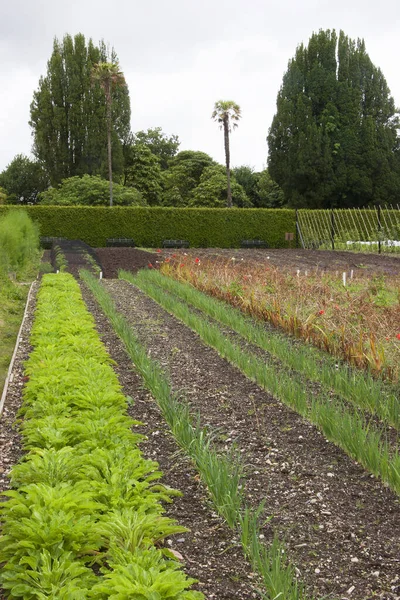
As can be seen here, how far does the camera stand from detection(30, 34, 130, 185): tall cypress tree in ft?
113

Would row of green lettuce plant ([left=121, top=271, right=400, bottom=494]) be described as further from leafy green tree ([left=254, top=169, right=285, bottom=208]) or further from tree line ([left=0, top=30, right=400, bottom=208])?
leafy green tree ([left=254, top=169, right=285, bottom=208])

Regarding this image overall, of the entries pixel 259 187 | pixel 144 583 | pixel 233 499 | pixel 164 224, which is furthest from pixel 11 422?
pixel 259 187

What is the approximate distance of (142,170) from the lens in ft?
127

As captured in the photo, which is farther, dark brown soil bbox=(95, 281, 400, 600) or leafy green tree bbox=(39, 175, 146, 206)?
leafy green tree bbox=(39, 175, 146, 206)

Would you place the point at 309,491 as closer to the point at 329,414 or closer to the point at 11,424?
the point at 329,414

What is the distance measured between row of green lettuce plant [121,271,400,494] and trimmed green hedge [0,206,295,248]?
1829cm

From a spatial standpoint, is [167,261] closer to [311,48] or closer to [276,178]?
[276,178]

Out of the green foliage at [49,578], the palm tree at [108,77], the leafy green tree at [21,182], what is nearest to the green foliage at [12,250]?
the green foliage at [49,578]

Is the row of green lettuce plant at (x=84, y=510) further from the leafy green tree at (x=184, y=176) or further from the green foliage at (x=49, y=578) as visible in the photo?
the leafy green tree at (x=184, y=176)

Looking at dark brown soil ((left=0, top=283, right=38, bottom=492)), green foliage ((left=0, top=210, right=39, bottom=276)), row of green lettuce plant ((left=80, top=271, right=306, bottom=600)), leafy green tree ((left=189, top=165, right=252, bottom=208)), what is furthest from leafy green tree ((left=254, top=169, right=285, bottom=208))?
row of green lettuce plant ((left=80, top=271, right=306, bottom=600))

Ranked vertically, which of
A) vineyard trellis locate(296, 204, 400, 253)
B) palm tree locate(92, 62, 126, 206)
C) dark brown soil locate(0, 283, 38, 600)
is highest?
palm tree locate(92, 62, 126, 206)

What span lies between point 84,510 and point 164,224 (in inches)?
892

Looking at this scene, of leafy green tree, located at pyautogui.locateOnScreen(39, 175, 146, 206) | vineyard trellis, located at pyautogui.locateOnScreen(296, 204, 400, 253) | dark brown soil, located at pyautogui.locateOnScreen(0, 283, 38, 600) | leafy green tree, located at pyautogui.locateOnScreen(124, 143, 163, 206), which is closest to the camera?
dark brown soil, located at pyautogui.locateOnScreen(0, 283, 38, 600)

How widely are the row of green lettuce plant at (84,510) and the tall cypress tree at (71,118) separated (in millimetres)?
31726
